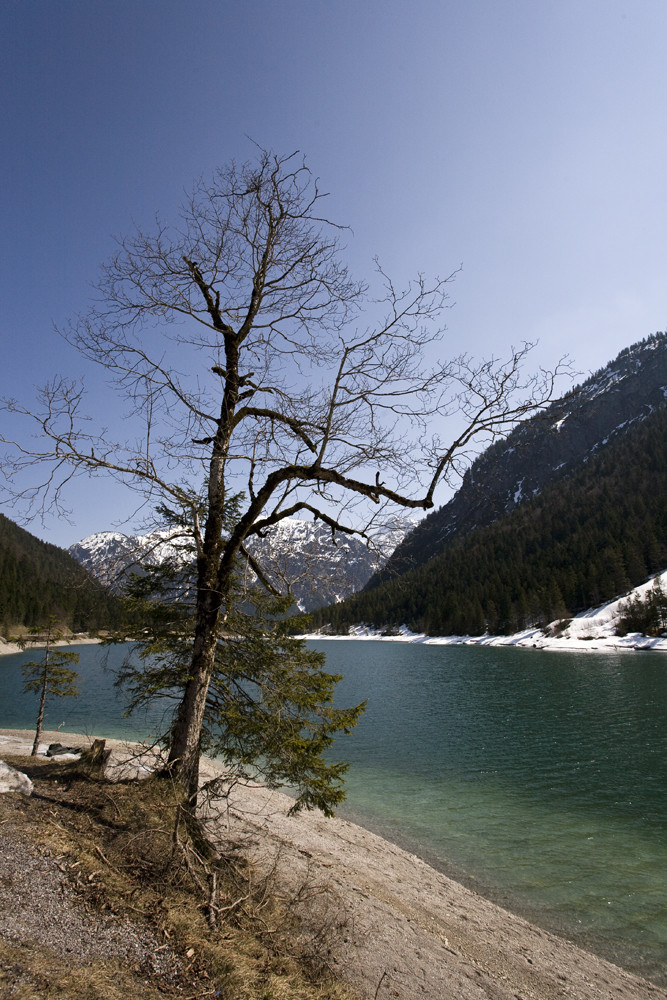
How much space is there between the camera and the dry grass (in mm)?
3455

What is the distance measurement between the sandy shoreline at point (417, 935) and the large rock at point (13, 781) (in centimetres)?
112

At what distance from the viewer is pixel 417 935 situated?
6.93m

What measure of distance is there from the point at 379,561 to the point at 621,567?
361ft

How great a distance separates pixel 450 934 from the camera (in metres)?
7.38

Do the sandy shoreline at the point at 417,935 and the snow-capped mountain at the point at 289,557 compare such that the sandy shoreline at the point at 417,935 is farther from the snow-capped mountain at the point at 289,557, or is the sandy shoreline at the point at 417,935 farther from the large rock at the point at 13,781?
the snow-capped mountain at the point at 289,557

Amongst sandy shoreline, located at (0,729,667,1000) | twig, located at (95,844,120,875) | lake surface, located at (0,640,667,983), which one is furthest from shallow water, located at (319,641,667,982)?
twig, located at (95,844,120,875)

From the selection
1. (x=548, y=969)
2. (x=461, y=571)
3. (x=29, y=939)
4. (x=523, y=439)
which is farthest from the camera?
(x=461, y=571)

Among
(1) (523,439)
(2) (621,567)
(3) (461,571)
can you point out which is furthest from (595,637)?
(1) (523,439)

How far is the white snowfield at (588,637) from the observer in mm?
74250

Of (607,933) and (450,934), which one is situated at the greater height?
(450,934)

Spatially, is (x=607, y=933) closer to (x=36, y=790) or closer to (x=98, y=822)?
(x=98, y=822)

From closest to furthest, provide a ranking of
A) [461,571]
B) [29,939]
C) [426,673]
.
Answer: [29,939] → [426,673] → [461,571]

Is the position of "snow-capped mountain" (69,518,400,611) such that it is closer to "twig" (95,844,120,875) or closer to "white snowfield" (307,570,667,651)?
"twig" (95,844,120,875)

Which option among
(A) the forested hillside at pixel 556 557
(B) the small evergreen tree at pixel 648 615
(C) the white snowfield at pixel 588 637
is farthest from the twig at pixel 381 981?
(B) the small evergreen tree at pixel 648 615
